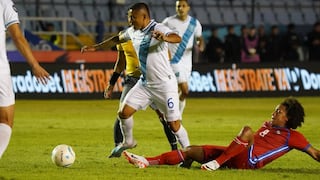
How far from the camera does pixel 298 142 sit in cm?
1069

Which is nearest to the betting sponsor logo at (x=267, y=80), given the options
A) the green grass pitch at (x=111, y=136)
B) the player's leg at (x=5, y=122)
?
the green grass pitch at (x=111, y=136)

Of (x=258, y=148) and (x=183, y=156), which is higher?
(x=258, y=148)

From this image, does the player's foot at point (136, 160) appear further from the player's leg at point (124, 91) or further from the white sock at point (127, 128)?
the player's leg at point (124, 91)

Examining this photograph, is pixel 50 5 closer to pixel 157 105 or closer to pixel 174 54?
pixel 174 54

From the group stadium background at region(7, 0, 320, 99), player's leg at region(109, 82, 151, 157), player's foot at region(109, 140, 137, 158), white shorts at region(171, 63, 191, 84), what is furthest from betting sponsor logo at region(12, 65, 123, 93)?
player's leg at region(109, 82, 151, 157)

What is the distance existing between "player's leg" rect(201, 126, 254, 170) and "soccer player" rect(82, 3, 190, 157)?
1378 mm

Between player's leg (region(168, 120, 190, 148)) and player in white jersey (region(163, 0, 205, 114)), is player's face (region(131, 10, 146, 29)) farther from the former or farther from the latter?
player in white jersey (region(163, 0, 205, 114))

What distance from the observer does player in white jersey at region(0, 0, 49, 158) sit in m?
9.16

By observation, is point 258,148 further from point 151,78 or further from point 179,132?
point 151,78

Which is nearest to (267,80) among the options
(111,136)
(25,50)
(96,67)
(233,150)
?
(96,67)

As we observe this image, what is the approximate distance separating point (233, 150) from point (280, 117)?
74cm

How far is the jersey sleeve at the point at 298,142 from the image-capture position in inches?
419

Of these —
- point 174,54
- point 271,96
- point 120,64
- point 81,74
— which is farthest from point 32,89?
point 120,64

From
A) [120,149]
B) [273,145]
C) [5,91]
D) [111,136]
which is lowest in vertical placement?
[111,136]
